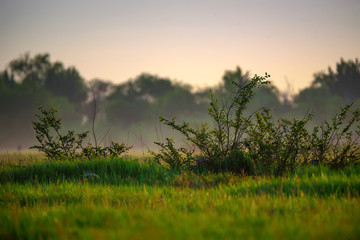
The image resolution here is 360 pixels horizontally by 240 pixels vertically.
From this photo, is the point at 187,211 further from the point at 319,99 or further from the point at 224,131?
the point at 319,99

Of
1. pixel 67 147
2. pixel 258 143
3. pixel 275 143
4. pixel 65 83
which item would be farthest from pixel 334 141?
pixel 65 83

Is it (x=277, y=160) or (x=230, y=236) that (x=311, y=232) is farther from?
(x=277, y=160)

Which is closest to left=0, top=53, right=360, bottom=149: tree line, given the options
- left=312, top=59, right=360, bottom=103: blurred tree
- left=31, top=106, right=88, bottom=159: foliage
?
left=312, top=59, right=360, bottom=103: blurred tree

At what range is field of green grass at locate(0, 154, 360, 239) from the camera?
11.7ft

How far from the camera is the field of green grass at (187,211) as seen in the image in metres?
3.57

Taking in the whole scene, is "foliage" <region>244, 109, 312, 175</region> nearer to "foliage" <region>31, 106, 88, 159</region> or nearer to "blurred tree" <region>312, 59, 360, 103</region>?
"foliage" <region>31, 106, 88, 159</region>

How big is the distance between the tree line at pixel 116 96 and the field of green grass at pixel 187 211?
130 feet

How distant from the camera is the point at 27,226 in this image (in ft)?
13.2

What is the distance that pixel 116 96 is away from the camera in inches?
2222

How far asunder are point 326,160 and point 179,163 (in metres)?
4.22

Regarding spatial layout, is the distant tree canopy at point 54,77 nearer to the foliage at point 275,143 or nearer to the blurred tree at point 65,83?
the blurred tree at point 65,83

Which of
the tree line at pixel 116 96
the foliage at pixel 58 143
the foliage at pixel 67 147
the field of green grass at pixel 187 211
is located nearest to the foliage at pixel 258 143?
the field of green grass at pixel 187 211

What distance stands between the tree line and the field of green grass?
1557 inches

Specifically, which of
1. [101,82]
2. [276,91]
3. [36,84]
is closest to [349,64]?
[276,91]
